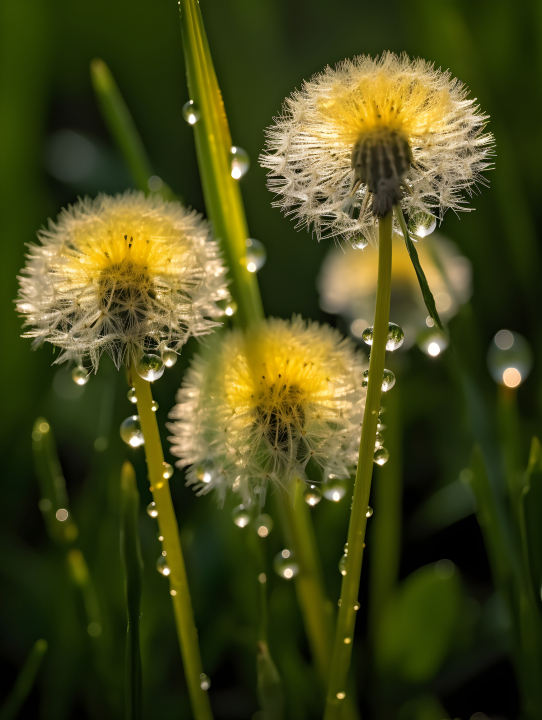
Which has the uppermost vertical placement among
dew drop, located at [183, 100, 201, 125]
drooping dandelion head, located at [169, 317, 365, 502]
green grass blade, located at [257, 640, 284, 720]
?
Answer: dew drop, located at [183, 100, 201, 125]

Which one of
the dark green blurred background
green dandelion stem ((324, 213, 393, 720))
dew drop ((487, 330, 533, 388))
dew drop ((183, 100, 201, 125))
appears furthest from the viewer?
dew drop ((487, 330, 533, 388))

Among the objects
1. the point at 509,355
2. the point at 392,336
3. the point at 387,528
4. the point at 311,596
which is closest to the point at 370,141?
the point at 392,336

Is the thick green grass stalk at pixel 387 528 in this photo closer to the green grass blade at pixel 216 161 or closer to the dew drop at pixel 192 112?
the green grass blade at pixel 216 161

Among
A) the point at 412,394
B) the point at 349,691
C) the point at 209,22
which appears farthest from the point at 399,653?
the point at 209,22

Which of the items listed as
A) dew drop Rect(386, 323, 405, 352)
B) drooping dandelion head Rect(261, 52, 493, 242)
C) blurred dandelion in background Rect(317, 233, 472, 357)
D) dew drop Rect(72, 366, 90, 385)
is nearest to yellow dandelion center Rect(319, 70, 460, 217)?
drooping dandelion head Rect(261, 52, 493, 242)

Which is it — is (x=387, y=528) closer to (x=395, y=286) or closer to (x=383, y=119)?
(x=395, y=286)

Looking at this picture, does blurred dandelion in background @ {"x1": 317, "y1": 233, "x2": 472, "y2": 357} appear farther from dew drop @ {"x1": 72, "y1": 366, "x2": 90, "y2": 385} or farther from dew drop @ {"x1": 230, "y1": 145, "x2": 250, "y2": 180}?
dew drop @ {"x1": 72, "y1": 366, "x2": 90, "y2": 385}

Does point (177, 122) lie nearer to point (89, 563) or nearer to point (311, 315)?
point (311, 315)
